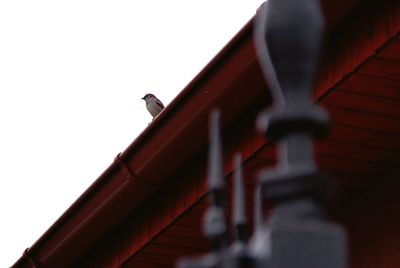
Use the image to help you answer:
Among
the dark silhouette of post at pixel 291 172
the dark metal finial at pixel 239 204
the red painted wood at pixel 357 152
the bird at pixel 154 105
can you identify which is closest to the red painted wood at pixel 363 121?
the red painted wood at pixel 357 152

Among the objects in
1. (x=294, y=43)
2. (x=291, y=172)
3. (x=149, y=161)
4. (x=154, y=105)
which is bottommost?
(x=291, y=172)

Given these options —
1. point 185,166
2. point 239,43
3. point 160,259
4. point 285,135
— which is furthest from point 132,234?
point 285,135

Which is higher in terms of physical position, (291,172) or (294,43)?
(294,43)

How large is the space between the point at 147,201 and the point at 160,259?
504 millimetres

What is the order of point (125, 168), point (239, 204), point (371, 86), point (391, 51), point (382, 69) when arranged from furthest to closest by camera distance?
point (125, 168), point (371, 86), point (382, 69), point (391, 51), point (239, 204)

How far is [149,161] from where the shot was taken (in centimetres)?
568

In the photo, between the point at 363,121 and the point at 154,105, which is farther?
the point at 154,105

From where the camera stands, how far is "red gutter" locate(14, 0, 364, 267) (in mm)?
4871

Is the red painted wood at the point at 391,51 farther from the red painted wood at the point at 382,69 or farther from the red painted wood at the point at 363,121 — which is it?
the red painted wood at the point at 363,121

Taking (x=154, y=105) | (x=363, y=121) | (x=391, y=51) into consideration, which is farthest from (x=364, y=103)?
(x=154, y=105)

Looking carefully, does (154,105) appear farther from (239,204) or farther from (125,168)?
(239,204)

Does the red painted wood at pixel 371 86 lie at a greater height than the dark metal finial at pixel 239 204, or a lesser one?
greater

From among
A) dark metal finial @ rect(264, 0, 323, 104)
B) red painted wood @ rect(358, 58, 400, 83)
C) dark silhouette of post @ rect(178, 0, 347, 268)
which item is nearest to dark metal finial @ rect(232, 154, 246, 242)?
dark silhouette of post @ rect(178, 0, 347, 268)

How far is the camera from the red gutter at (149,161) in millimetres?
4871
